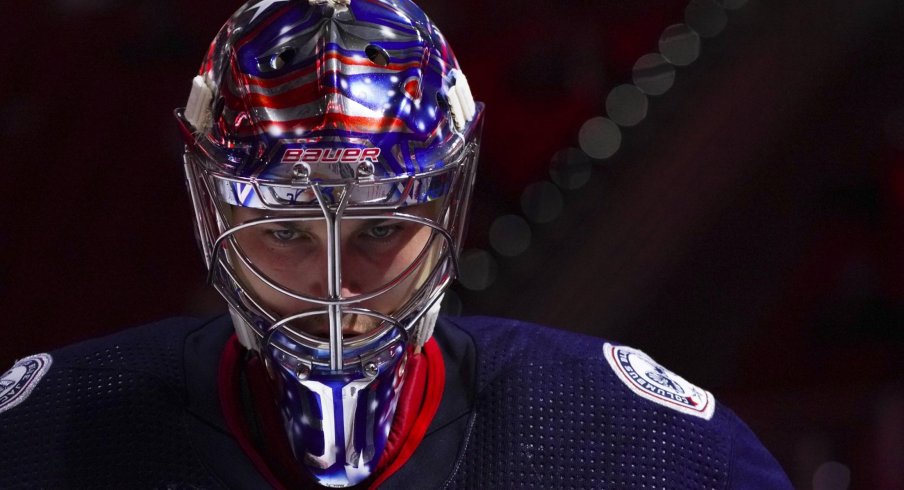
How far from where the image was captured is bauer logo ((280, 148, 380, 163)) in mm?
1170

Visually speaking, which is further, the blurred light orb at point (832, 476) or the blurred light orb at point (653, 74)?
the blurred light orb at point (653, 74)

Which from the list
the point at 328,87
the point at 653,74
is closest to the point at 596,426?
the point at 328,87

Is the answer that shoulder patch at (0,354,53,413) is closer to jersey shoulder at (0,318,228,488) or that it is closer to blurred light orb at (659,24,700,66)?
jersey shoulder at (0,318,228,488)

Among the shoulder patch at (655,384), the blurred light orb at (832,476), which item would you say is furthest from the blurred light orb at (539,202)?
the shoulder patch at (655,384)

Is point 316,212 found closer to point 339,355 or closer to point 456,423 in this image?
point 339,355

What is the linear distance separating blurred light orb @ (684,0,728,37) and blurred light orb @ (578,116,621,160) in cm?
27

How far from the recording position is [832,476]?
2342 millimetres

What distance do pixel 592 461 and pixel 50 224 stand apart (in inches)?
50.7

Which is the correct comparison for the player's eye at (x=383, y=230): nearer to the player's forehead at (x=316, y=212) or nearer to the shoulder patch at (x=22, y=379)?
the player's forehead at (x=316, y=212)

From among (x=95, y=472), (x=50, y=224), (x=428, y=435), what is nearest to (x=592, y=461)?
(x=428, y=435)

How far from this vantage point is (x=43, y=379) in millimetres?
1385

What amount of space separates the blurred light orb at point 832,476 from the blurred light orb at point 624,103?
75cm

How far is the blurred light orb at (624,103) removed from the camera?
8.02 feet

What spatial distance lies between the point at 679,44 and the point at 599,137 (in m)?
0.26
